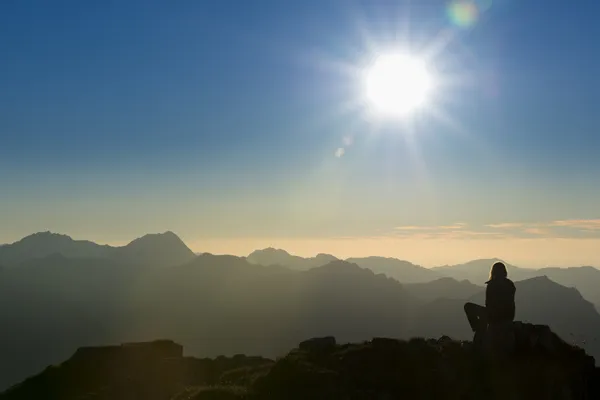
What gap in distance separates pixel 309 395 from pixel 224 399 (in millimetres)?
4634

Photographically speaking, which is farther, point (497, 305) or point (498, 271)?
point (498, 271)

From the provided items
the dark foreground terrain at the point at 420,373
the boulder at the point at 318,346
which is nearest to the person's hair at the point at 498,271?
the dark foreground terrain at the point at 420,373

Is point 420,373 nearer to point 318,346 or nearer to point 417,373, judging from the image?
point 417,373

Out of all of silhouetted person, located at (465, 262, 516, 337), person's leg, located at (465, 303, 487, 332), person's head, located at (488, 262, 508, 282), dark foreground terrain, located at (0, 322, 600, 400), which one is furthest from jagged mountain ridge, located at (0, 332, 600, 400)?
person's head, located at (488, 262, 508, 282)

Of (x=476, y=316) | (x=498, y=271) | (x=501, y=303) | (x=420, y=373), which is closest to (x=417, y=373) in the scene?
(x=420, y=373)

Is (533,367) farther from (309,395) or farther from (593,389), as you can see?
(309,395)

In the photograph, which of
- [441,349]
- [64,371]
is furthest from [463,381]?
[64,371]

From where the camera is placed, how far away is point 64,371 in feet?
174

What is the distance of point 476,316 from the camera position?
33.0 m

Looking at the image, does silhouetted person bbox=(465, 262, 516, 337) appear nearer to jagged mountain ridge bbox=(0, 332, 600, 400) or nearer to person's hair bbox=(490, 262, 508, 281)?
person's hair bbox=(490, 262, 508, 281)

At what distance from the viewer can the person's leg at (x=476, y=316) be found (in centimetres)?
3244

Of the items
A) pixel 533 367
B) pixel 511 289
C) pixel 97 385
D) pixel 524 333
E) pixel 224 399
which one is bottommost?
pixel 97 385

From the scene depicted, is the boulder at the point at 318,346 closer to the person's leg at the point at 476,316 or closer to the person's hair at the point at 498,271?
the person's leg at the point at 476,316

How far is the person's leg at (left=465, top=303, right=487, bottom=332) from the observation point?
106 feet
